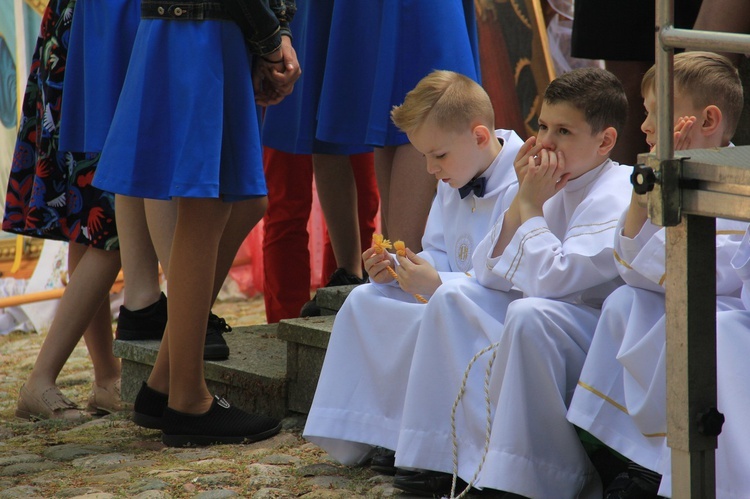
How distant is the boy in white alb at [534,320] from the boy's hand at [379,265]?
0.26 meters

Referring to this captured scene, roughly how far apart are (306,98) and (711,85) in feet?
5.20

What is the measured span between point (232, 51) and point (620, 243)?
119 centimetres

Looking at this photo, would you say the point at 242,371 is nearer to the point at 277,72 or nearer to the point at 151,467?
the point at 151,467

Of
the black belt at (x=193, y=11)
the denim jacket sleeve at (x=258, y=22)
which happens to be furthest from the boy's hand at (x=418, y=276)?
the black belt at (x=193, y=11)

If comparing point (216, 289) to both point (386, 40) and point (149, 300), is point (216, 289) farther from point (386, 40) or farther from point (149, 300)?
point (386, 40)

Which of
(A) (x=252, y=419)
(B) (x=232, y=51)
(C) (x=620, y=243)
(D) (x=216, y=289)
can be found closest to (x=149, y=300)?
(D) (x=216, y=289)

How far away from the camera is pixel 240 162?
9.36 ft

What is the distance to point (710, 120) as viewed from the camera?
2312mm

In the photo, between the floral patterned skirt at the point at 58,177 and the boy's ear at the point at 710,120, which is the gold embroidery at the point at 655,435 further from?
the floral patterned skirt at the point at 58,177

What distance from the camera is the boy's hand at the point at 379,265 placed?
272 centimetres

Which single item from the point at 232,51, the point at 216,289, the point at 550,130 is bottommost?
the point at 216,289

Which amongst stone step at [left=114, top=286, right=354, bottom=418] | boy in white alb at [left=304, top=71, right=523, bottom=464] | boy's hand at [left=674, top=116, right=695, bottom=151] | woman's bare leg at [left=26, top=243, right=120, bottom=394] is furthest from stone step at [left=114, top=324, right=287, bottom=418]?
boy's hand at [left=674, top=116, right=695, bottom=151]

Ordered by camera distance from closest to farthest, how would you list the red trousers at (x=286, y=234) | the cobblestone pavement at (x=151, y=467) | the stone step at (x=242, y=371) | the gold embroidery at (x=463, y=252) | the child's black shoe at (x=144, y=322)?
the cobblestone pavement at (x=151, y=467), the gold embroidery at (x=463, y=252), the stone step at (x=242, y=371), the child's black shoe at (x=144, y=322), the red trousers at (x=286, y=234)

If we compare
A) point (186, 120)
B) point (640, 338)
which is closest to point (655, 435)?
point (640, 338)
